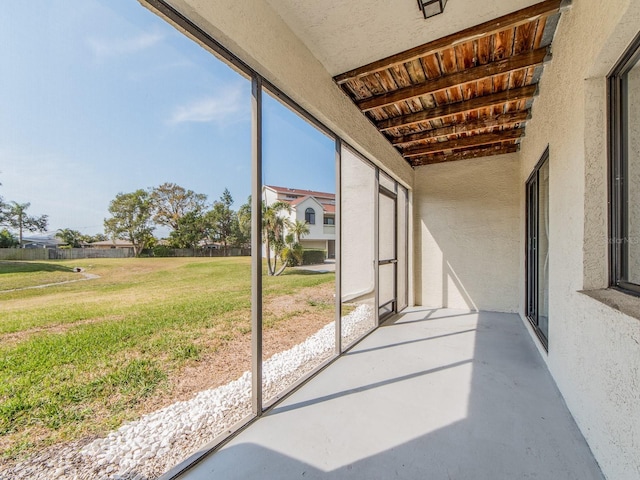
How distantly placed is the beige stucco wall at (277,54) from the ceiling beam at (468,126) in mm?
1291

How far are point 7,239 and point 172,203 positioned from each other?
3.13 ft

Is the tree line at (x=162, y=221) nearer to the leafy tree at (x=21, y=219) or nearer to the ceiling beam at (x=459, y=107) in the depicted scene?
the leafy tree at (x=21, y=219)

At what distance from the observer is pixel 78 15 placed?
1560 mm

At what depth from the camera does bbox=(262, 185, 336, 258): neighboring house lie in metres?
5.13

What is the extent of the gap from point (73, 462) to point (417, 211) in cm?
563

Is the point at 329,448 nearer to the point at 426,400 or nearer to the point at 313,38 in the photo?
the point at 426,400

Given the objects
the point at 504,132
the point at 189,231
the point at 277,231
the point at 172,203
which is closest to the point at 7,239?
the point at 172,203

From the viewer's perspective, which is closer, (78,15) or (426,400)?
(78,15)

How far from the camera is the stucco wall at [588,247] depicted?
4.41 ft

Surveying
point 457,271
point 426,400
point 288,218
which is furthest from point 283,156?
point 457,271

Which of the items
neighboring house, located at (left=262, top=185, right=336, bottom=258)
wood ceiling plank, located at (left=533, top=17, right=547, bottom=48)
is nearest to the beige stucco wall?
wood ceiling plank, located at (left=533, top=17, right=547, bottom=48)

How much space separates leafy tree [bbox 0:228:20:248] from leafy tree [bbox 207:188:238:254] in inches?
51.3

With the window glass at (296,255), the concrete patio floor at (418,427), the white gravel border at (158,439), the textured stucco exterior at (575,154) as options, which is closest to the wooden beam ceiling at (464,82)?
the textured stucco exterior at (575,154)

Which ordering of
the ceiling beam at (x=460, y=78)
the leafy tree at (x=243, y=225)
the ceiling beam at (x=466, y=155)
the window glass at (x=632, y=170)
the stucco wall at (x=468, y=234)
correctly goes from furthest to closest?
the stucco wall at (x=468, y=234) < the ceiling beam at (x=466, y=155) < the ceiling beam at (x=460, y=78) < the leafy tree at (x=243, y=225) < the window glass at (x=632, y=170)
